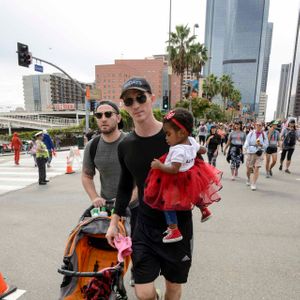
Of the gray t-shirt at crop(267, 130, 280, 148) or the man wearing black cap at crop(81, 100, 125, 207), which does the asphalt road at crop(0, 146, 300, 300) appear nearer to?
the man wearing black cap at crop(81, 100, 125, 207)

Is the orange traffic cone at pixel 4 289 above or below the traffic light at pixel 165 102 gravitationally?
below

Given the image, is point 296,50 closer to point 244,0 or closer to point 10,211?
point 244,0

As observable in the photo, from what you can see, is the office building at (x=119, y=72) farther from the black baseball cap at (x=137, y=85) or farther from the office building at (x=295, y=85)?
the black baseball cap at (x=137, y=85)

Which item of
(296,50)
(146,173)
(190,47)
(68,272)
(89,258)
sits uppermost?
(296,50)

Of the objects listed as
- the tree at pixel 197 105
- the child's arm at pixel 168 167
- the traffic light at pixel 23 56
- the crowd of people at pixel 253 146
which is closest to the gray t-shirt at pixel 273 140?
the crowd of people at pixel 253 146

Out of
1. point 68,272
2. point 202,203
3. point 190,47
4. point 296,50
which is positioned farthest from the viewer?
point 296,50

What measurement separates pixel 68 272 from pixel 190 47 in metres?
29.7

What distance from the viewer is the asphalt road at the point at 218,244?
280cm

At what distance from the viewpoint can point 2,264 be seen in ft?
10.9

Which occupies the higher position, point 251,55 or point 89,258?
point 251,55

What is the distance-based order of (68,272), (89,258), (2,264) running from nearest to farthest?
(68,272)
(89,258)
(2,264)

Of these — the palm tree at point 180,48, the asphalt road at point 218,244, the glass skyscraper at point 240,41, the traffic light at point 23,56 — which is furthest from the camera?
the glass skyscraper at point 240,41

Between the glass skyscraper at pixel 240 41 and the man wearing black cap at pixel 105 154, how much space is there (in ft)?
450

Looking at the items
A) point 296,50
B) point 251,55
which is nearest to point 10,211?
point 296,50
